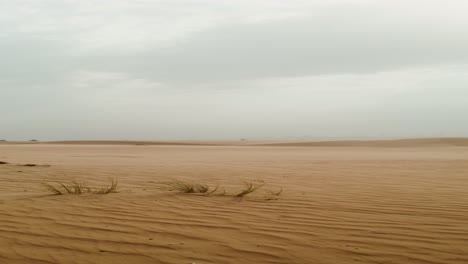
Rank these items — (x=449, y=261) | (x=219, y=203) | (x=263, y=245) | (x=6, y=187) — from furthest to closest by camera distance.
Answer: (x=6, y=187) < (x=219, y=203) < (x=263, y=245) < (x=449, y=261)

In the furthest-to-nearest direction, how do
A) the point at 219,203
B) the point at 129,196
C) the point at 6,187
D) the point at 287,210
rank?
the point at 6,187 → the point at 129,196 → the point at 219,203 → the point at 287,210

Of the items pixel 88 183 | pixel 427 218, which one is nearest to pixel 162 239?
pixel 427 218

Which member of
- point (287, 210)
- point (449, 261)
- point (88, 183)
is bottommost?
point (449, 261)

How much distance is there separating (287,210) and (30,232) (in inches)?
94.6

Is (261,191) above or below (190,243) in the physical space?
above

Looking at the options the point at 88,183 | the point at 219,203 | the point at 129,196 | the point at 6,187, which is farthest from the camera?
the point at 88,183

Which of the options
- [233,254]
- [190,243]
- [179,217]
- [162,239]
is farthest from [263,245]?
[179,217]

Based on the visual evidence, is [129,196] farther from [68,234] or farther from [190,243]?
[190,243]

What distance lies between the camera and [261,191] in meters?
5.89

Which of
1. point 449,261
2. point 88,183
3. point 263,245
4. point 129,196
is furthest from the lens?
point 88,183

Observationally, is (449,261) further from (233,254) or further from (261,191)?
(261,191)

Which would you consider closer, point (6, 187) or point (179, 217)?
point (179, 217)

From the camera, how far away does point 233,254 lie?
2936 mm

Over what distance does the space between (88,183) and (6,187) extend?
1187 millimetres
